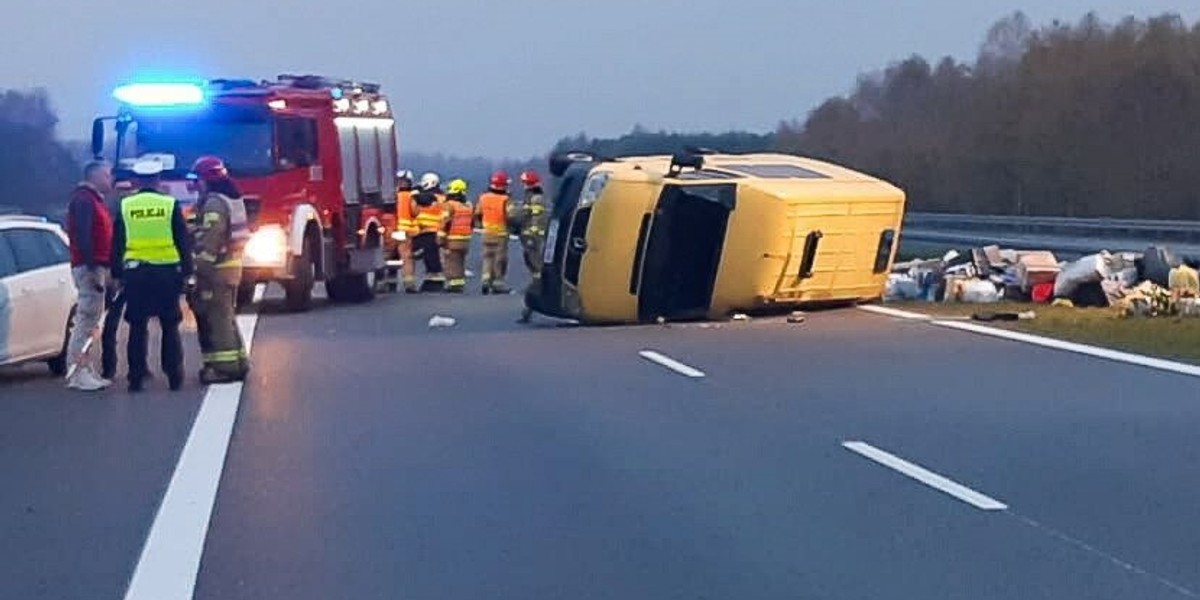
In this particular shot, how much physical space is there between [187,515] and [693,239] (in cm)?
1401

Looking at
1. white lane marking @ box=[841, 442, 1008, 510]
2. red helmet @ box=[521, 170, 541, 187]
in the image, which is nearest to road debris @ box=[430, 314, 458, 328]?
red helmet @ box=[521, 170, 541, 187]

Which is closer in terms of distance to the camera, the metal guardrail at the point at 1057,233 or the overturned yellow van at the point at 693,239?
the overturned yellow van at the point at 693,239

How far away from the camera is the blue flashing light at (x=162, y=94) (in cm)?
2841

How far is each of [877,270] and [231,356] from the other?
10090 millimetres

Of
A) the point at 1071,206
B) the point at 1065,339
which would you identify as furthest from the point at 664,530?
the point at 1071,206

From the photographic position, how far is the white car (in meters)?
18.0

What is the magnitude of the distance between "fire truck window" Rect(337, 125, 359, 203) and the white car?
10.2 meters

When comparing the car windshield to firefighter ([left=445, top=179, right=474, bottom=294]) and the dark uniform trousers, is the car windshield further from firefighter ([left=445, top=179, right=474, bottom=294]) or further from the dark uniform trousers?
the dark uniform trousers

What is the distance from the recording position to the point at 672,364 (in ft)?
62.5

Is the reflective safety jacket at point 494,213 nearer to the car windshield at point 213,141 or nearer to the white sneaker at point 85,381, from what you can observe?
the car windshield at point 213,141

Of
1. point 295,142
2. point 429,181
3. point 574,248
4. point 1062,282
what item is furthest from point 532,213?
point 1062,282

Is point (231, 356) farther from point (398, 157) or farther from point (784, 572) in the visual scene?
point (398, 157)

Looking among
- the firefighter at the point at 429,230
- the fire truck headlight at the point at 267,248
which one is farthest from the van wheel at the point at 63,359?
the firefighter at the point at 429,230

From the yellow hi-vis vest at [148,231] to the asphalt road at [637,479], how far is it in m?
1.24
